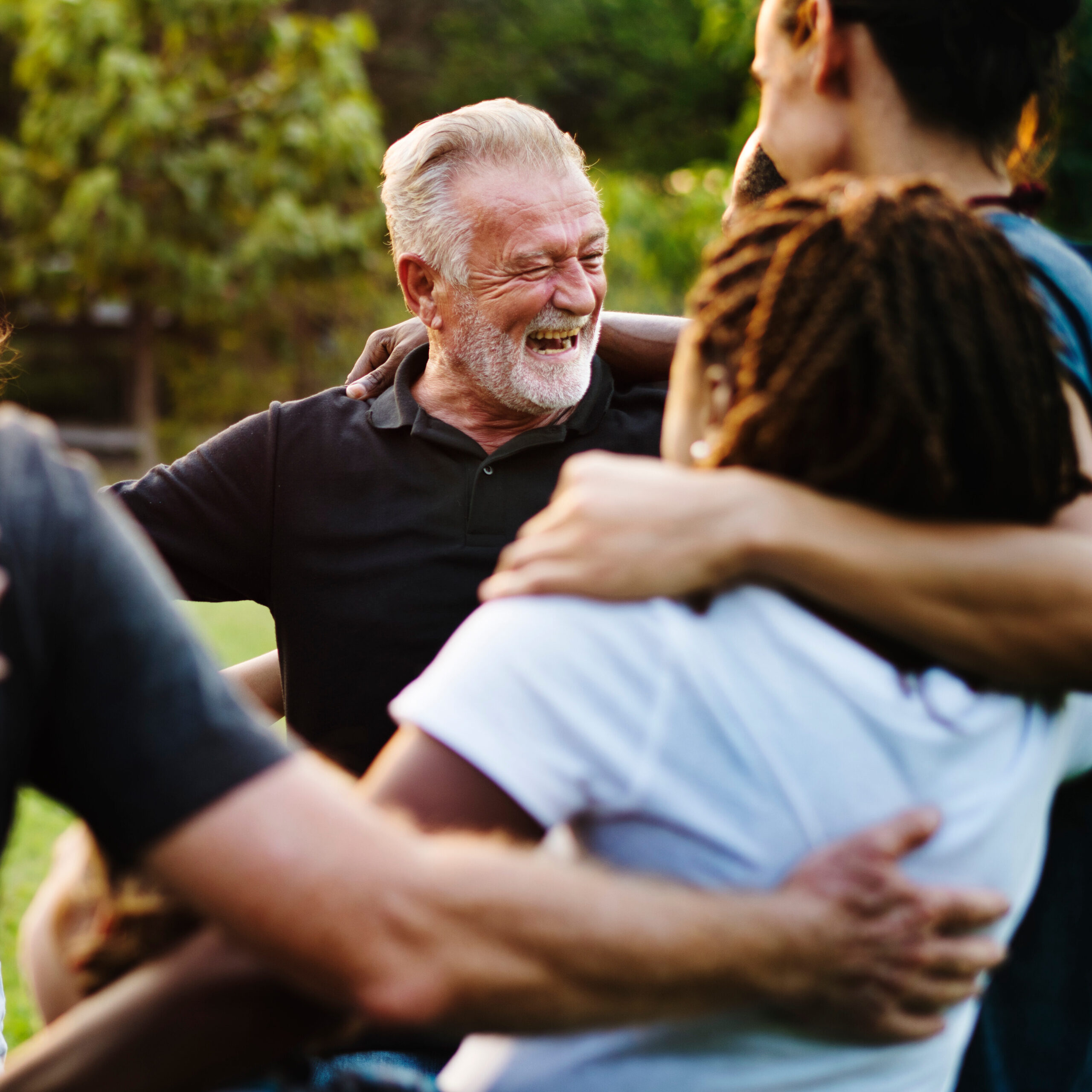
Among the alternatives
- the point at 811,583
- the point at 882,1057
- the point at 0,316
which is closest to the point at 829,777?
the point at 811,583

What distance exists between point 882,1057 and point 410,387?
77.4 inches

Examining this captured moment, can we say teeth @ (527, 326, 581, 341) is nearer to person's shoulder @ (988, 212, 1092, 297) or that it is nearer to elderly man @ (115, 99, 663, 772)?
elderly man @ (115, 99, 663, 772)

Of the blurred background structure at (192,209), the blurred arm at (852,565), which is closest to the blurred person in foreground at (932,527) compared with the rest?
the blurred arm at (852,565)

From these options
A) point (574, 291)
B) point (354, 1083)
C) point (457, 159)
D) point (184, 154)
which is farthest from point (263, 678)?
point (184, 154)

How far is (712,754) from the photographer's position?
1.06 meters

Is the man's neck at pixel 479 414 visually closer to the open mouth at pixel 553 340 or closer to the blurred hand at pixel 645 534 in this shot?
the open mouth at pixel 553 340

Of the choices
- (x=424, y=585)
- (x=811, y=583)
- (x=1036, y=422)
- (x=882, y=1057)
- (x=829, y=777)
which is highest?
(x=1036, y=422)

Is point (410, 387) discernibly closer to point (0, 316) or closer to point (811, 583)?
point (0, 316)

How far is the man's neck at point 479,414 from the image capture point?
2703 mm

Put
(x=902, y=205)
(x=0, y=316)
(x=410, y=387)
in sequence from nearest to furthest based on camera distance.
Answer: (x=902, y=205)
(x=0, y=316)
(x=410, y=387)

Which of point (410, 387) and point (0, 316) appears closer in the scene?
point (0, 316)

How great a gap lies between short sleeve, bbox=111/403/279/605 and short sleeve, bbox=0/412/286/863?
1543 mm

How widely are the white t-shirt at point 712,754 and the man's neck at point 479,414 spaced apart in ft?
5.19

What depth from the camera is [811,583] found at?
1139mm
